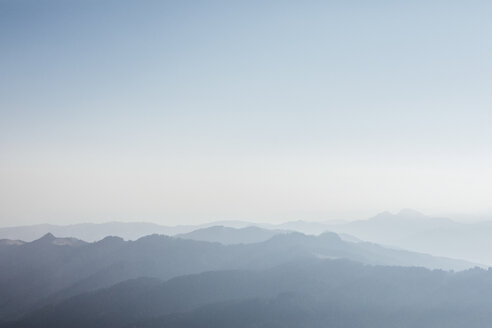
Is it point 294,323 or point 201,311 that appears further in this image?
point 201,311

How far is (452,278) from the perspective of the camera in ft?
648

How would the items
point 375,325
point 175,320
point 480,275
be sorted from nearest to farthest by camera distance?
point 375,325 < point 175,320 < point 480,275

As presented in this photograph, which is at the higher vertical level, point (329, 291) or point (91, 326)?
point (329, 291)

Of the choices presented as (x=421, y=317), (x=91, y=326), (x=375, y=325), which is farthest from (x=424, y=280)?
(x=91, y=326)

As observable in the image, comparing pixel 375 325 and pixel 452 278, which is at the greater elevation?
pixel 452 278

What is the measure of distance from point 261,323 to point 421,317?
64.2 m

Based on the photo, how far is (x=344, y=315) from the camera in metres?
171

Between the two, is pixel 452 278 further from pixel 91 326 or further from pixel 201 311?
pixel 91 326

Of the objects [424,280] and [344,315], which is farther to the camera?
[424,280]

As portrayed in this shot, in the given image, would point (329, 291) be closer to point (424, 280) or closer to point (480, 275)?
point (424, 280)

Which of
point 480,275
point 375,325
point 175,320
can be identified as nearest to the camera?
point 375,325

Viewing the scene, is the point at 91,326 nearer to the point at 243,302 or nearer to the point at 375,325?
the point at 243,302

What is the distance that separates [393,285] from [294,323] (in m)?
59.0

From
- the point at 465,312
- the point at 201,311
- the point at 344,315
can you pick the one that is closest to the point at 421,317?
the point at 465,312
